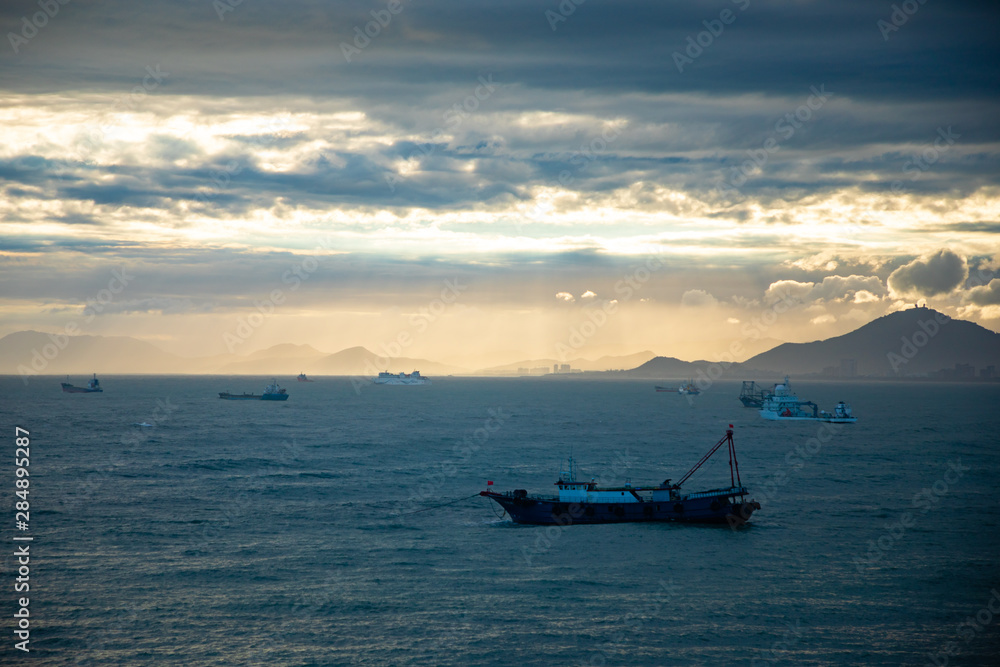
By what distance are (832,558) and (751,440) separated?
88752mm

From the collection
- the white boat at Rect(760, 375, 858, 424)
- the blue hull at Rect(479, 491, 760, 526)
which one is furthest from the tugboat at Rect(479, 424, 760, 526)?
the white boat at Rect(760, 375, 858, 424)

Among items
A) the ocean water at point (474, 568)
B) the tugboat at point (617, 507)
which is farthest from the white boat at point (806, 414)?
the tugboat at point (617, 507)

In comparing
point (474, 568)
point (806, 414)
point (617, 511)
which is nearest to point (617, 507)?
point (617, 511)

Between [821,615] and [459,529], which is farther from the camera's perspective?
[459,529]

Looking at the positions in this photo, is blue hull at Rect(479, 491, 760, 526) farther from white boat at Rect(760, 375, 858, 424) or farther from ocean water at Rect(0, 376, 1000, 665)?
white boat at Rect(760, 375, 858, 424)

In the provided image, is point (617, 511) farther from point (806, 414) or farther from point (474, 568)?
point (806, 414)

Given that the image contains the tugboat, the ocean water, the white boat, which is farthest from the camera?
the white boat

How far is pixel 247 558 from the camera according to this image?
191 ft

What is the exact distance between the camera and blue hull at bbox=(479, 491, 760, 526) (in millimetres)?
72062

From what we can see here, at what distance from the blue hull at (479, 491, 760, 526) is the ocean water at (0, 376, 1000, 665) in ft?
5.06

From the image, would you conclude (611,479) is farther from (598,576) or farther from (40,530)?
(40,530)

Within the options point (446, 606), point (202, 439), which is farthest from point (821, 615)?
point (202, 439)

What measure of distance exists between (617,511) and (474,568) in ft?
69.0

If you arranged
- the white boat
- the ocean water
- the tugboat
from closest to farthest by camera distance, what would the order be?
the ocean water < the tugboat < the white boat
